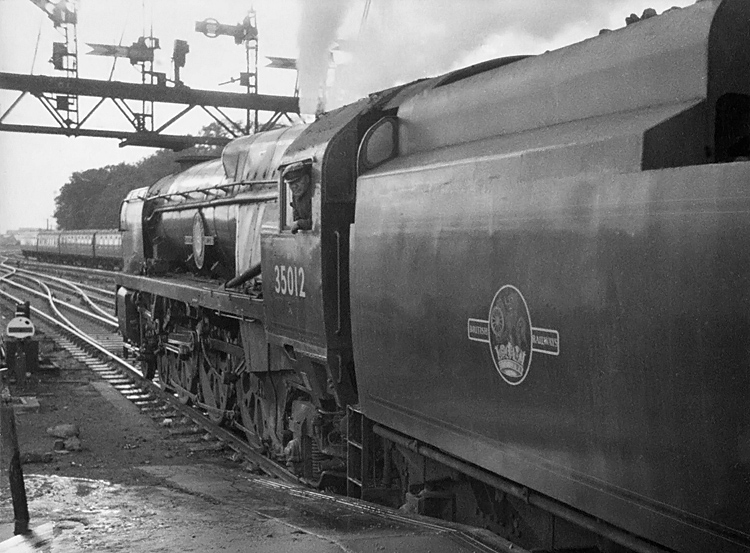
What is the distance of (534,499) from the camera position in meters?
3.79

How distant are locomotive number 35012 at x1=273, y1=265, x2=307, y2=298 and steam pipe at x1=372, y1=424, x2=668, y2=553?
4.41 ft

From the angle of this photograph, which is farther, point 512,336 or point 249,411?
point 249,411

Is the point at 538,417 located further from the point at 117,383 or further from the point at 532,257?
the point at 117,383

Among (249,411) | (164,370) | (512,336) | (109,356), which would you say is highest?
(512,336)

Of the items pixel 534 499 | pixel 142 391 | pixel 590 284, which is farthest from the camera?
pixel 142 391

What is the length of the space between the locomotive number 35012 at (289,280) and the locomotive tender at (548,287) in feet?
0.07

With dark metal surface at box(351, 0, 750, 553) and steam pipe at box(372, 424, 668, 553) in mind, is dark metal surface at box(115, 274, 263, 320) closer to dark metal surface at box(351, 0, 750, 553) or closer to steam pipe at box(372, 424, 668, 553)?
steam pipe at box(372, 424, 668, 553)

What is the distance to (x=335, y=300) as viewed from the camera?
5699mm

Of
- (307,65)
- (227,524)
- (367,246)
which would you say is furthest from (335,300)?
(307,65)

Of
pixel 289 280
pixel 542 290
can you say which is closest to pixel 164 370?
pixel 289 280

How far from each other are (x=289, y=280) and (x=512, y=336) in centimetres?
289

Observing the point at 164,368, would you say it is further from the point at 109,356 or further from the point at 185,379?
the point at 109,356

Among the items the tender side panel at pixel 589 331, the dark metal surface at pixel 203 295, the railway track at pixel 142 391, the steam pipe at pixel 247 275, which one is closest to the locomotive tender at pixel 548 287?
the tender side panel at pixel 589 331

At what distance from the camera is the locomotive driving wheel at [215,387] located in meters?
9.50
